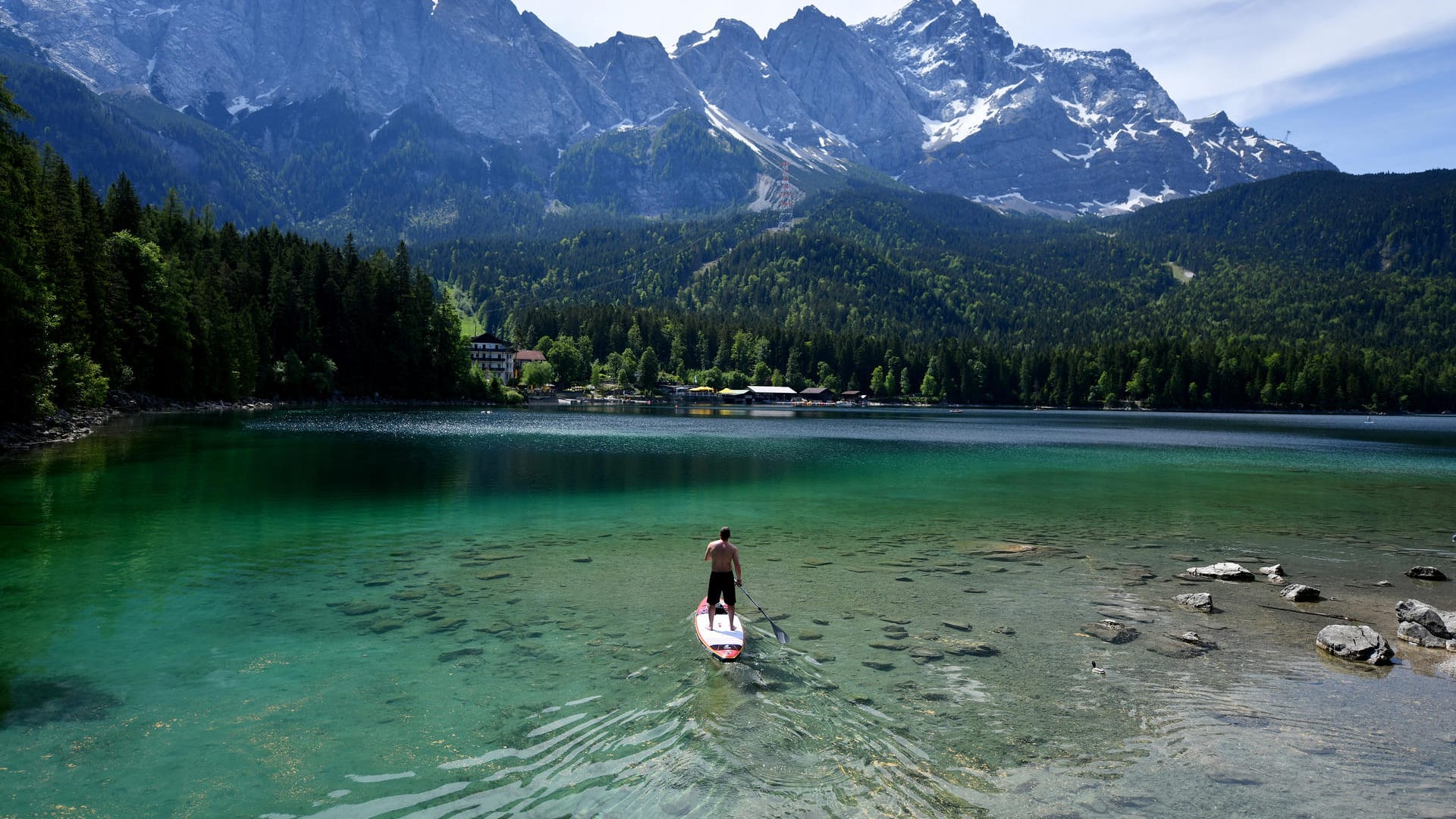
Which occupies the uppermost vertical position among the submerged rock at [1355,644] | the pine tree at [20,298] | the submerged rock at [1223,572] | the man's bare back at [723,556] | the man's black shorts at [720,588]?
the pine tree at [20,298]

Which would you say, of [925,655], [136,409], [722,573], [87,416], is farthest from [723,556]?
[136,409]

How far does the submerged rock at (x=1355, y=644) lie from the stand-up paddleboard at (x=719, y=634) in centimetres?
1443

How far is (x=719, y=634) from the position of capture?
1762cm

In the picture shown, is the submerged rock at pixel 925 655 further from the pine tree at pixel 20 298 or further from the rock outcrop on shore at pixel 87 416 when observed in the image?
the rock outcrop on shore at pixel 87 416

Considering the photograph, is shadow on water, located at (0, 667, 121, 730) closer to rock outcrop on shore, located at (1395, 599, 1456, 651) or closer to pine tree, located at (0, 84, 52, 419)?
rock outcrop on shore, located at (1395, 599, 1456, 651)

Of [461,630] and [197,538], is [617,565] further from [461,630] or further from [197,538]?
[197,538]

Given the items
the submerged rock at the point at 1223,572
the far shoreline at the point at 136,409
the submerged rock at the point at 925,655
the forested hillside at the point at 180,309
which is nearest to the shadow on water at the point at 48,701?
the submerged rock at the point at 925,655

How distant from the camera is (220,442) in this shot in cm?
6069

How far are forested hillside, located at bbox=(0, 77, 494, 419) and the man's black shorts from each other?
42285 mm

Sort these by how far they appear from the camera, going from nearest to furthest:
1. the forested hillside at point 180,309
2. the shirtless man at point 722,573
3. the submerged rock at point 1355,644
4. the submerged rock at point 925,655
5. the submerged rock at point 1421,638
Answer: the submerged rock at point 925,655, the submerged rock at point 1355,644, the shirtless man at point 722,573, the submerged rock at point 1421,638, the forested hillside at point 180,309

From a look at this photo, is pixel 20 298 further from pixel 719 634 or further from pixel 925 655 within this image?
pixel 925 655

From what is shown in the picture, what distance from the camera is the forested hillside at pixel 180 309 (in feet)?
167

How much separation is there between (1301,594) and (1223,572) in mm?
3074

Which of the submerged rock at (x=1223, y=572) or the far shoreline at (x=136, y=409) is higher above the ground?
the far shoreline at (x=136, y=409)
